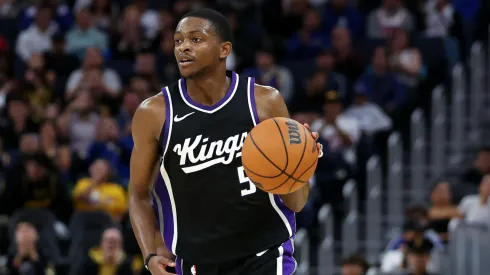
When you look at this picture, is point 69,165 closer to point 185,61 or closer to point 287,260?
point 287,260

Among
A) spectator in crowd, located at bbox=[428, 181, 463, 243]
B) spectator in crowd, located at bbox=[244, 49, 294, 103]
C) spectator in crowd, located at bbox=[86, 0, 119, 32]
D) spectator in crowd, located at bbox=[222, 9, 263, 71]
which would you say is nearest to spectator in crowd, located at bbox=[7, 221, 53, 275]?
spectator in crowd, located at bbox=[428, 181, 463, 243]

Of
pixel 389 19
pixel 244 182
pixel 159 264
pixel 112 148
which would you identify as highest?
pixel 244 182

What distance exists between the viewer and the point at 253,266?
5.71m

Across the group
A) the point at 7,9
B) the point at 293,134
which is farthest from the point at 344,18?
the point at 293,134

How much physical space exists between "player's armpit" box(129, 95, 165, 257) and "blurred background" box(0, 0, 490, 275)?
511 centimetres

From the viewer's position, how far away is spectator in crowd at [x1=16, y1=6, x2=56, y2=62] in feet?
52.3

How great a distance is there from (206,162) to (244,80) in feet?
1.81

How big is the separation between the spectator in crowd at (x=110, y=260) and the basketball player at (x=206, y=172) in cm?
511

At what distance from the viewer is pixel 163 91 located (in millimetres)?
5816

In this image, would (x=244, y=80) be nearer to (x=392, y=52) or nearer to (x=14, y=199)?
(x=14, y=199)

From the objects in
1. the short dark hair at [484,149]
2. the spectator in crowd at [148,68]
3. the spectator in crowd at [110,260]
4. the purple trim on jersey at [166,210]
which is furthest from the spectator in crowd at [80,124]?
the purple trim on jersey at [166,210]

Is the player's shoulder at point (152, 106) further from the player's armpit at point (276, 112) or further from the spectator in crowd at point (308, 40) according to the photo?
the spectator in crowd at point (308, 40)

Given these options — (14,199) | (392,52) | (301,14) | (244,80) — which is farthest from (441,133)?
(244,80)

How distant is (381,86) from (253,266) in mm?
9090
